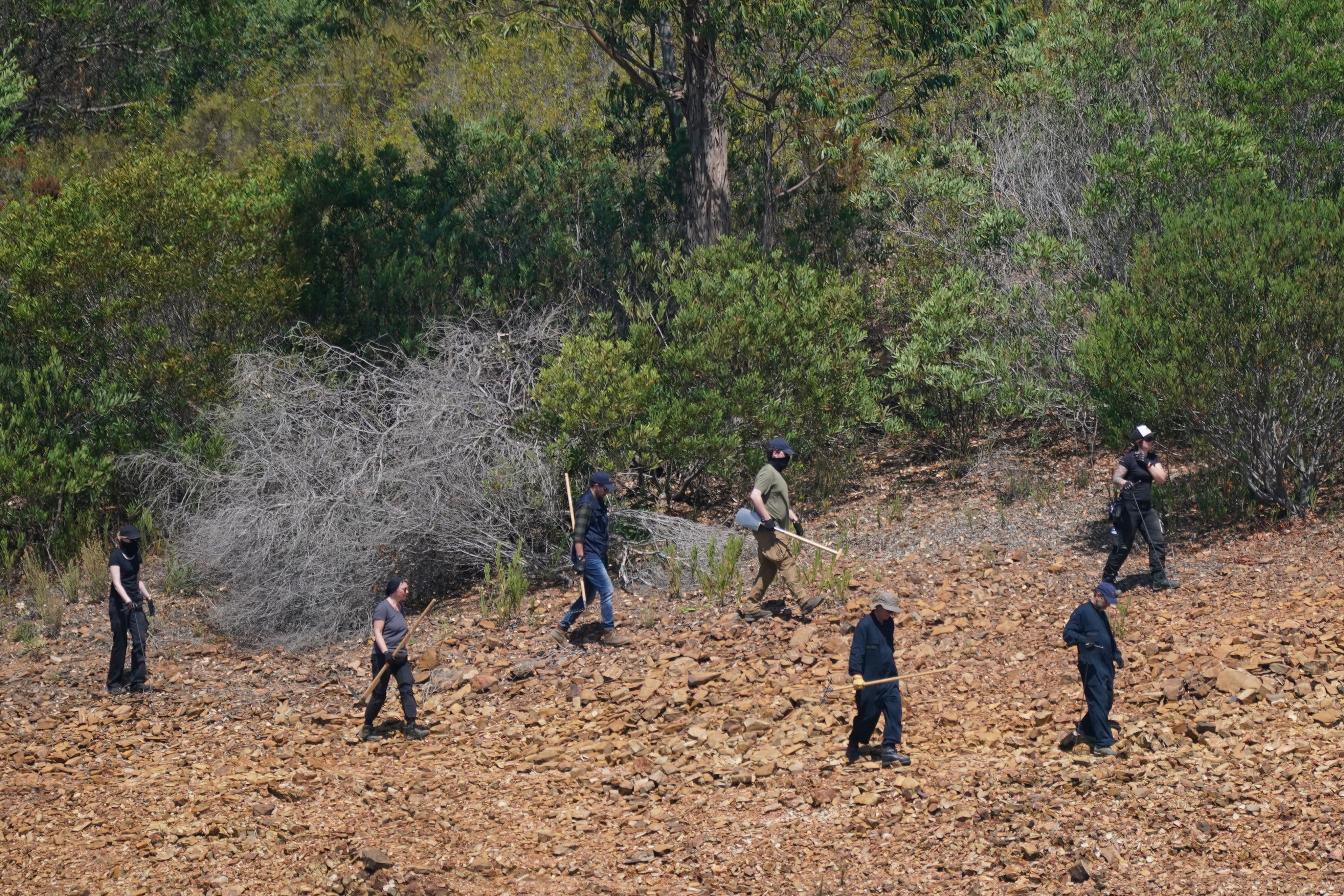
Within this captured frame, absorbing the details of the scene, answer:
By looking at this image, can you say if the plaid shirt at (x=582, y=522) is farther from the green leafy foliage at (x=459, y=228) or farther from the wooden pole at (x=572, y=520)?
the green leafy foliage at (x=459, y=228)

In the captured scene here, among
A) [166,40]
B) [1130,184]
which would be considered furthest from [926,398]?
[166,40]

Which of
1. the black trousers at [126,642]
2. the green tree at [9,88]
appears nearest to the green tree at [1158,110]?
the black trousers at [126,642]

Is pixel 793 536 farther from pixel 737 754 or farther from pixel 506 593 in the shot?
pixel 506 593

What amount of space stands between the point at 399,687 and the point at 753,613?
113 inches

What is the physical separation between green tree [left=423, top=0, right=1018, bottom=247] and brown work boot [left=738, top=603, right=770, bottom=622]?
6.38 meters

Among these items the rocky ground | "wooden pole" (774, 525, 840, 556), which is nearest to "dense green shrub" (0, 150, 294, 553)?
the rocky ground

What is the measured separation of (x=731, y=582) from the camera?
1171cm

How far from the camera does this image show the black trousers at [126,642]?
35.6 ft

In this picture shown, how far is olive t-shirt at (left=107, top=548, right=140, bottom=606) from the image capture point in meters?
10.8

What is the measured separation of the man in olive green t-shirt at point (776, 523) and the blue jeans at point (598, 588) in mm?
1268

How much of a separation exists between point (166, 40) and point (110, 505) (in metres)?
13.0

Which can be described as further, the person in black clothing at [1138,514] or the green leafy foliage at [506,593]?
the green leafy foliage at [506,593]

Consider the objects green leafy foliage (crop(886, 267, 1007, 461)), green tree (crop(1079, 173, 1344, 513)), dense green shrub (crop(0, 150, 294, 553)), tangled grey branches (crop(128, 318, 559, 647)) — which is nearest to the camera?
green tree (crop(1079, 173, 1344, 513))

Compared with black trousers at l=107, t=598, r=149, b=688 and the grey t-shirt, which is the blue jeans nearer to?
the grey t-shirt
